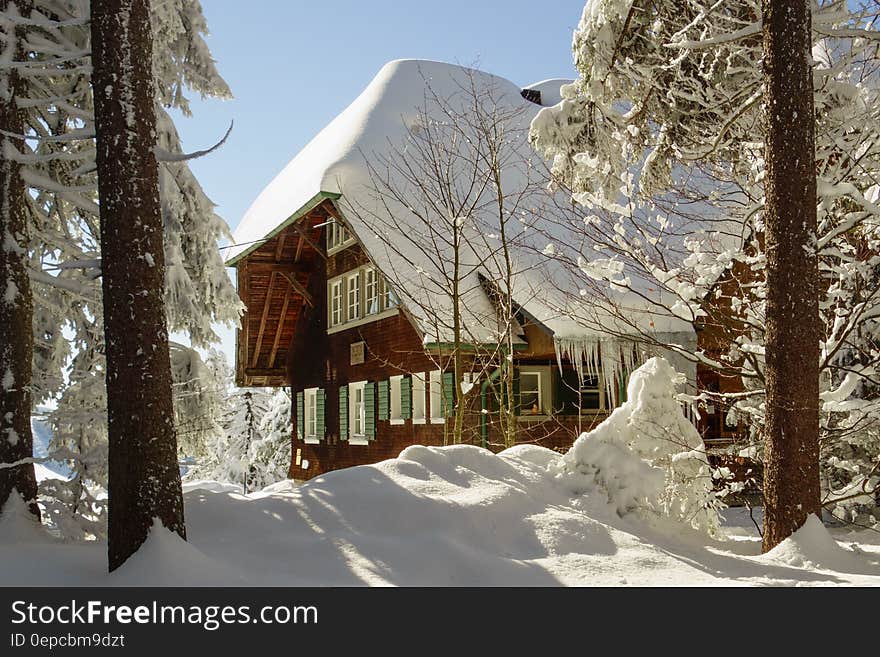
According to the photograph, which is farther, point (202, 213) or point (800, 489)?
point (202, 213)

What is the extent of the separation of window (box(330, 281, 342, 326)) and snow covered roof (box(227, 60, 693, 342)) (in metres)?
2.41

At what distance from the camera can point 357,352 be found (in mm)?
23031

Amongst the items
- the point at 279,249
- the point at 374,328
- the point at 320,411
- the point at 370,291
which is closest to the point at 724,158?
the point at 374,328

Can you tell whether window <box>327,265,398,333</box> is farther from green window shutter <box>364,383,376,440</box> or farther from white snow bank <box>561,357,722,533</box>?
white snow bank <box>561,357,722,533</box>

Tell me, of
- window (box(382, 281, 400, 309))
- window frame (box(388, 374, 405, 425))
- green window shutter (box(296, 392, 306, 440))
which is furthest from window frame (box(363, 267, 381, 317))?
green window shutter (box(296, 392, 306, 440))

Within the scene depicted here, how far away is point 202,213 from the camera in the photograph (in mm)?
10883

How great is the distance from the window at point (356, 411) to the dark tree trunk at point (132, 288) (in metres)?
16.0

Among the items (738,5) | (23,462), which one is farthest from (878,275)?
(23,462)

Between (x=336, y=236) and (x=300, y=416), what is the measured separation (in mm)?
6756

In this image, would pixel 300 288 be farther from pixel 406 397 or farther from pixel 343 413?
pixel 406 397

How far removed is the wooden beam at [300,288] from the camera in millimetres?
25547

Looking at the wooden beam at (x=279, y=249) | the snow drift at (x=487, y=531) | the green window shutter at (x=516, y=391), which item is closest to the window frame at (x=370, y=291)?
the wooden beam at (x=279, y=249)

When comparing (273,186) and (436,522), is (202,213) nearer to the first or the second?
(436,522)
